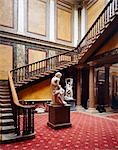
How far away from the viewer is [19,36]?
31.2ft

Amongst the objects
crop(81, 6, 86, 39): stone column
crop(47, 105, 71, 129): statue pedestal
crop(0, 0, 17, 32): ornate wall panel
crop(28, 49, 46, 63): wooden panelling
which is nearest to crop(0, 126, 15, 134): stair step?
crop(47, 105, 71, 129): statue pedestal

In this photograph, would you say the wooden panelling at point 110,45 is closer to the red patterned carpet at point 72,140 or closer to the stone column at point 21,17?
the red patterned carpet at point 72,140

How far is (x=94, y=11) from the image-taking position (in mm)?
11445

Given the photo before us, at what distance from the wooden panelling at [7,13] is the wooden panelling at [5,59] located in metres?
1.19

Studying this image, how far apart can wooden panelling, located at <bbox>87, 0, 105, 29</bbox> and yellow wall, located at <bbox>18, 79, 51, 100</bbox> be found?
503cm

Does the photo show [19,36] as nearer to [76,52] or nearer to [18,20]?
[18,20]

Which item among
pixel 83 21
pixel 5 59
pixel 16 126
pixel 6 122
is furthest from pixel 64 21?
pixel 16 126

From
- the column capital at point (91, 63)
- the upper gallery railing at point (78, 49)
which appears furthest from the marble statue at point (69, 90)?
the column capital at point (91, 63)

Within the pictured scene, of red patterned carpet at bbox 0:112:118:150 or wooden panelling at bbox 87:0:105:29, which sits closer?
red patterned carpet at bbox 0:112:118:150

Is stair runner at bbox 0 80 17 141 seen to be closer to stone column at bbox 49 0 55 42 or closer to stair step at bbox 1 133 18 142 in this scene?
stair step at bbox 1 133 18 142

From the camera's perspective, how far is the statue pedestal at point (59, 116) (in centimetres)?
534

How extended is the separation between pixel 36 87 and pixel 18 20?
3.58 meters

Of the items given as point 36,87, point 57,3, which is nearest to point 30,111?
point 36,87

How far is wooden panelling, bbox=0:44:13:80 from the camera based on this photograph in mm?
8890
